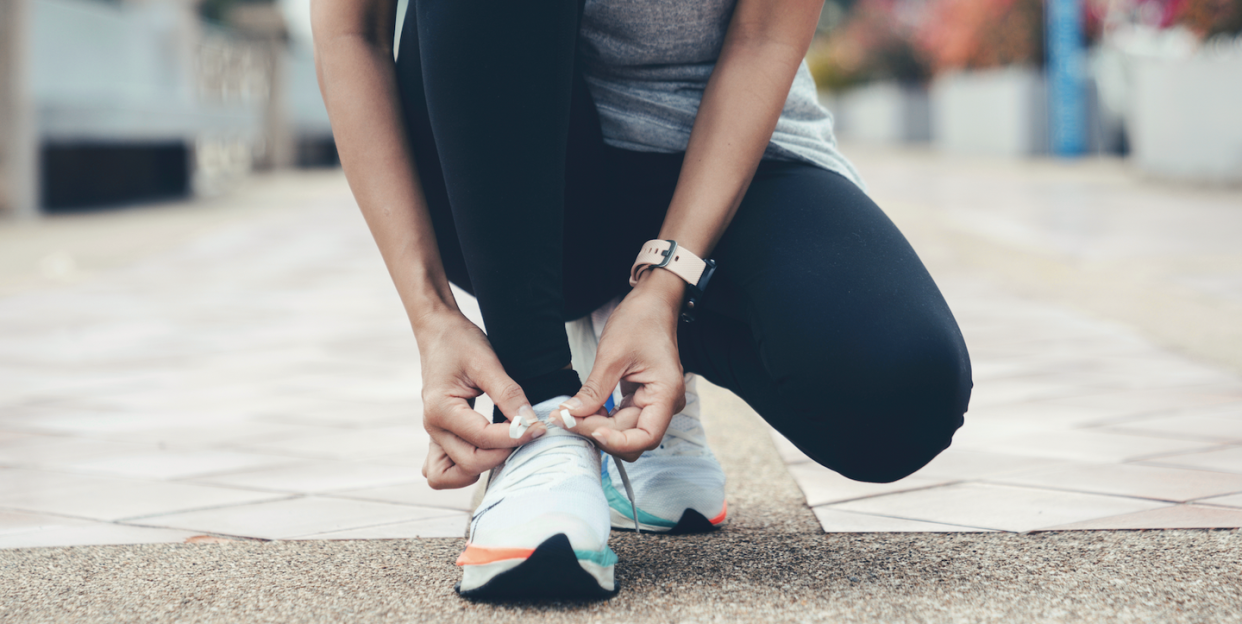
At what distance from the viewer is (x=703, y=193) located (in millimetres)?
1156

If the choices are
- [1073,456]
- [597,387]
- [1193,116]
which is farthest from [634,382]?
[1193,116]

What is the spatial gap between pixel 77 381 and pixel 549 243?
5.65 ft

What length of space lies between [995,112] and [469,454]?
46.3 feet

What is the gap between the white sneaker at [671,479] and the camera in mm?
1300

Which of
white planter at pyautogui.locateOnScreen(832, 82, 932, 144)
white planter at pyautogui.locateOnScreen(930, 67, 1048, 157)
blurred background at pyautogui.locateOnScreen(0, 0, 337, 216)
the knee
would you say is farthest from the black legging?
white planter at pyautogui.locateOnScreen(832, 82, 932, 144)

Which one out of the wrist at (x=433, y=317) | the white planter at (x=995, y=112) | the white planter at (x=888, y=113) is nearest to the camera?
the wrist at (x=433, y=317)

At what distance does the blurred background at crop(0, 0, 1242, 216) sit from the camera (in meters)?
7.44

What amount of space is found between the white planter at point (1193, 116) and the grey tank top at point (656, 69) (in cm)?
723

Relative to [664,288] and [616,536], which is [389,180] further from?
[616,536]

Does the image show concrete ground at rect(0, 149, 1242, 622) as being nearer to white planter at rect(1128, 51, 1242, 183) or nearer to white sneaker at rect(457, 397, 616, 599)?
white sneaker at rect(457, 397, 616, 599)

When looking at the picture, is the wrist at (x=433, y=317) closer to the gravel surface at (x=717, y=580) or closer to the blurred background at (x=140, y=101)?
the gravel surface at (x=717, y=580)

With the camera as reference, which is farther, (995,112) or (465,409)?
(995,112)

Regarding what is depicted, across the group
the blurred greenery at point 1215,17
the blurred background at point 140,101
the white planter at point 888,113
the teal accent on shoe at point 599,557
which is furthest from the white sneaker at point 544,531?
the white planter at point 888,113

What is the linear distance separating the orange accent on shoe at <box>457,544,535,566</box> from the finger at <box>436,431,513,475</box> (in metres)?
0.07
